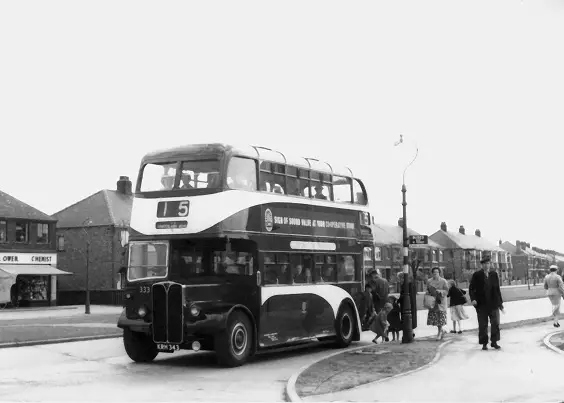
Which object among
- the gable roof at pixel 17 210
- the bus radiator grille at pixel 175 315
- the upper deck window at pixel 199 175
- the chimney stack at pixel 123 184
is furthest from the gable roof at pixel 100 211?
the bus radiator grille at pixel 175 315

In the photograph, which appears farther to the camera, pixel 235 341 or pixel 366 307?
pixel 366 307

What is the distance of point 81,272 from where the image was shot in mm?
59531

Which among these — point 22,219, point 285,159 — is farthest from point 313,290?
point 22,219

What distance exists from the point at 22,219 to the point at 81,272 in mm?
8174

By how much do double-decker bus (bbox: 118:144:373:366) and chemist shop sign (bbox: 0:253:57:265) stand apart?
3992 centimetres

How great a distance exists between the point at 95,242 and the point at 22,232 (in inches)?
274

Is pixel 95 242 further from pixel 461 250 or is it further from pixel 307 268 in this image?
pixel 461 250

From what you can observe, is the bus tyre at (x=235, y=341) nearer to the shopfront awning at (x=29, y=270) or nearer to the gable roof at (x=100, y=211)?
the shopfront awning at (x=29, y=270)

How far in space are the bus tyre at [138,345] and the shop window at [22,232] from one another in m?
41.1

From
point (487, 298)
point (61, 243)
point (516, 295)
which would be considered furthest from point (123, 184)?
point (487, 298)

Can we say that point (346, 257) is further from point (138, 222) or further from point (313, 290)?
point (138, 222)

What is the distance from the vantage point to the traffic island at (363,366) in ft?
35.9

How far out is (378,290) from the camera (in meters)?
19.1

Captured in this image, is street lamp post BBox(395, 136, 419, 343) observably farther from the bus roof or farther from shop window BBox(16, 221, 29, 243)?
shop window BBox(16, 221, 29, 243)
